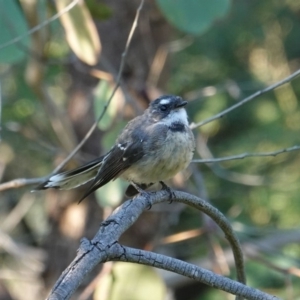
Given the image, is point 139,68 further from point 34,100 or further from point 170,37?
point 34,100

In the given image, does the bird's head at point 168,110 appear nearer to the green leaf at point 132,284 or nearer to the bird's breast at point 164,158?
the bird's breast at point 164,158

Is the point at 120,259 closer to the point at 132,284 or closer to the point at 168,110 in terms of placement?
the point at 168,110

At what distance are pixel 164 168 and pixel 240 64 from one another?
489 cm

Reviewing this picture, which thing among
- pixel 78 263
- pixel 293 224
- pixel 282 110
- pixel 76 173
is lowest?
pixel 78 263

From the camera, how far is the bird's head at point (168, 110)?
4.33 m

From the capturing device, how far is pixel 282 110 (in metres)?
7.66

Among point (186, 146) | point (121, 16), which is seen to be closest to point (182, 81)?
point (121, 16)

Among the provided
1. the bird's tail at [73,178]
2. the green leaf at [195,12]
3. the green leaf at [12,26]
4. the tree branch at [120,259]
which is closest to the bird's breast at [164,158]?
the bird's tail at [73,178]

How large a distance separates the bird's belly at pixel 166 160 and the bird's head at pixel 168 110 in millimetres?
256

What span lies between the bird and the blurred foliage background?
34 centimetres

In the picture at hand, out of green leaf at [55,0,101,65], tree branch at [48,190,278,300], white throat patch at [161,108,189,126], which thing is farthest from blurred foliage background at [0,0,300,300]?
tree branch at [48,190,278,300]

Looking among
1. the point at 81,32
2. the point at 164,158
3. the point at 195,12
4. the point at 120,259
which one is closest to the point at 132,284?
the point at 164,158

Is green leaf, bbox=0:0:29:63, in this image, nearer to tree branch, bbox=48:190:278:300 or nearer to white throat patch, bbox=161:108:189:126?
white throat patch, bbox=161:108:189:126

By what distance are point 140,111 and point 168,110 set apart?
34.0 inches
